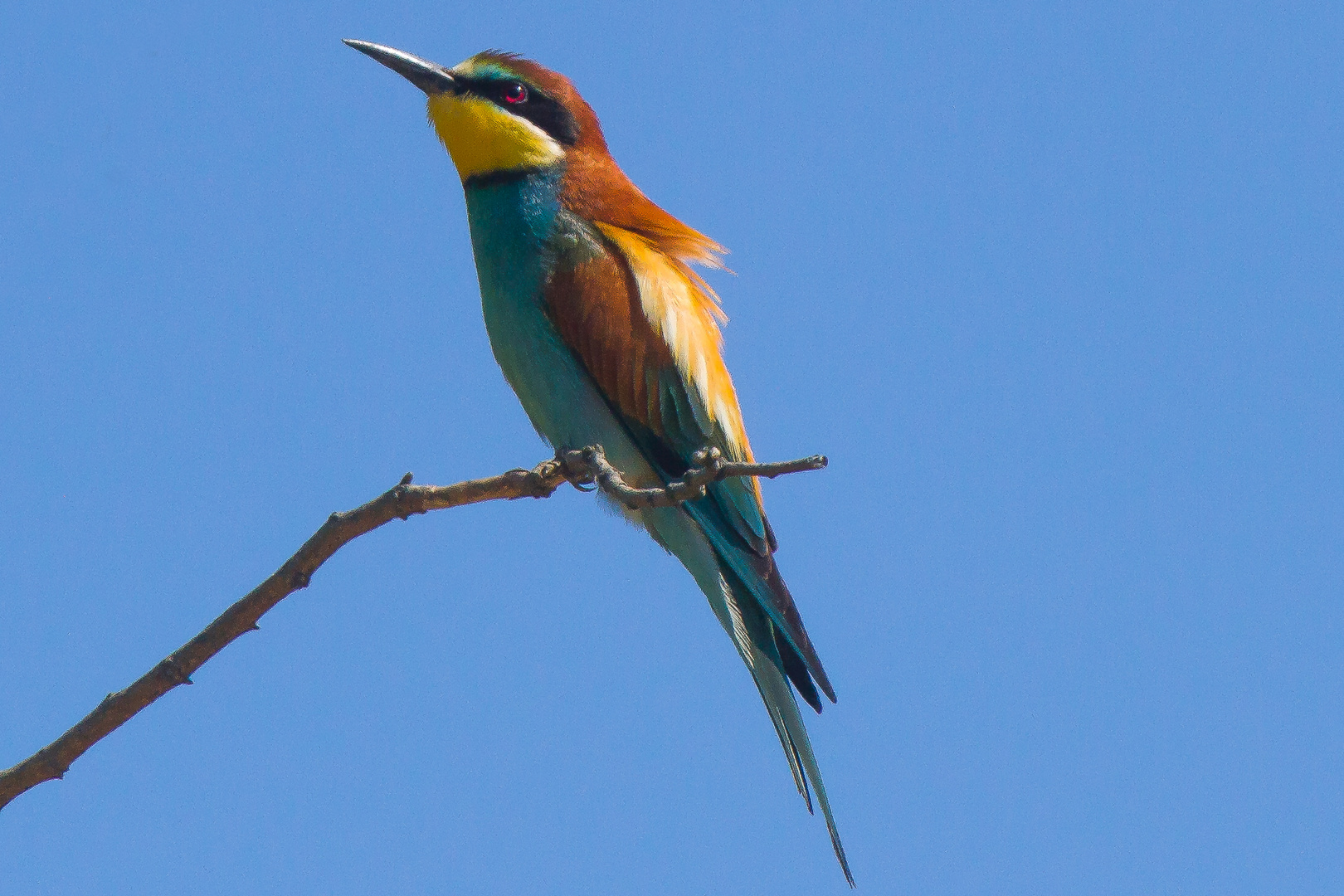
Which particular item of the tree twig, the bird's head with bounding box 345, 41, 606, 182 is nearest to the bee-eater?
the bird's head with bounding box 345, 41, 606, 182

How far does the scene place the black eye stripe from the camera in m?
3.50

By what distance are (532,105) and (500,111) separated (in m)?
0.09

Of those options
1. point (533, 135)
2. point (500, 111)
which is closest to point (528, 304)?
point (533, 135)

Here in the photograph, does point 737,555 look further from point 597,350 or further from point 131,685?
point 131,685

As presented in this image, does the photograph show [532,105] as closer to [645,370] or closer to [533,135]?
[533,135]

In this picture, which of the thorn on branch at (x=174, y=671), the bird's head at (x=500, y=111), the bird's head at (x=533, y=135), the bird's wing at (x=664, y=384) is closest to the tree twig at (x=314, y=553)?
the thorn on branch at (x=174, y=671)

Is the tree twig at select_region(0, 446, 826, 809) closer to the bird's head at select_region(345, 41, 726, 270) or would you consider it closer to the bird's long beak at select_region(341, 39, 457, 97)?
the bird's head at select_region(345, 41, 726, 270)

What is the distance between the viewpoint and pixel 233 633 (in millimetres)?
1961

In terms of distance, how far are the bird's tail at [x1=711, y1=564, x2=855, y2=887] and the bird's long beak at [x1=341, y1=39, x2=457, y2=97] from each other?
1494 millimetres

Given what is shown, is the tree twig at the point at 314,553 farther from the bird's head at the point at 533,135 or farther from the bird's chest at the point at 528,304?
the bird's head at the point at 533,135

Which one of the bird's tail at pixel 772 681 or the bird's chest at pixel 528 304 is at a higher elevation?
the bird's chest at pixel 528 304

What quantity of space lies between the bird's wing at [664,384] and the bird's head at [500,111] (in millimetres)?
398

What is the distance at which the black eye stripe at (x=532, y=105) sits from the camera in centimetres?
350

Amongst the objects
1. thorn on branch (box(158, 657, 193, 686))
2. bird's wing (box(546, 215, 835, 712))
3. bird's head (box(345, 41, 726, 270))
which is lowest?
thorn on branch (box(158, 657, 193, 686))
